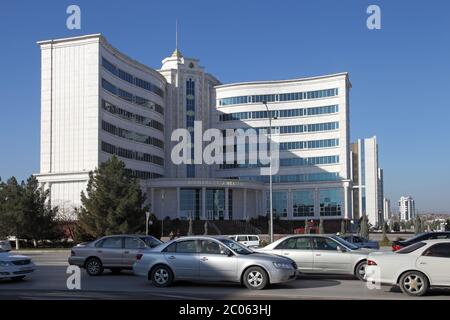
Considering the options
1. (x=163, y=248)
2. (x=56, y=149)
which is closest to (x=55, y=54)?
(x=56, y=149)

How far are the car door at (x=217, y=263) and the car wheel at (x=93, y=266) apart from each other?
5726mm

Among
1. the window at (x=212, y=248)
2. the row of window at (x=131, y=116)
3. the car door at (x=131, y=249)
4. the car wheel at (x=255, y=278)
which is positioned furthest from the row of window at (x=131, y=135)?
the car wheel at (x=255, y=278)

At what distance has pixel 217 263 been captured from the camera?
50.2 feet

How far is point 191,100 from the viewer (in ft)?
295

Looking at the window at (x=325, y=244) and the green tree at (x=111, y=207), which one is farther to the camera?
the green tree at (x=111, y=207)

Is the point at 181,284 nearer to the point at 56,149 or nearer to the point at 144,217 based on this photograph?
the point at 144,217

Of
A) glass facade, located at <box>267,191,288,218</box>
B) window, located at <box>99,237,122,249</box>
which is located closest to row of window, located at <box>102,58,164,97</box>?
glass facade, located at <box>267,191,288,218</box>

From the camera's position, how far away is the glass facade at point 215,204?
7888cm

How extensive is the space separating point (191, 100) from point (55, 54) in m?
26.5

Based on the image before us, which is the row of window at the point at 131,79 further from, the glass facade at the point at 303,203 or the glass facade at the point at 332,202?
the glass facade at the point at 332,202

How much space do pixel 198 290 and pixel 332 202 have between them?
75.5 meters

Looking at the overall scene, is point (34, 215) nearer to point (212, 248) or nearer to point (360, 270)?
point (212, 248)

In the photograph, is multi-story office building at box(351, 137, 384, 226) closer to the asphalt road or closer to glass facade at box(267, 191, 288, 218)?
glass facade at box(267, 191, 288, 218)

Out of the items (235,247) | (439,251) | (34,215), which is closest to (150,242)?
(235,247)
